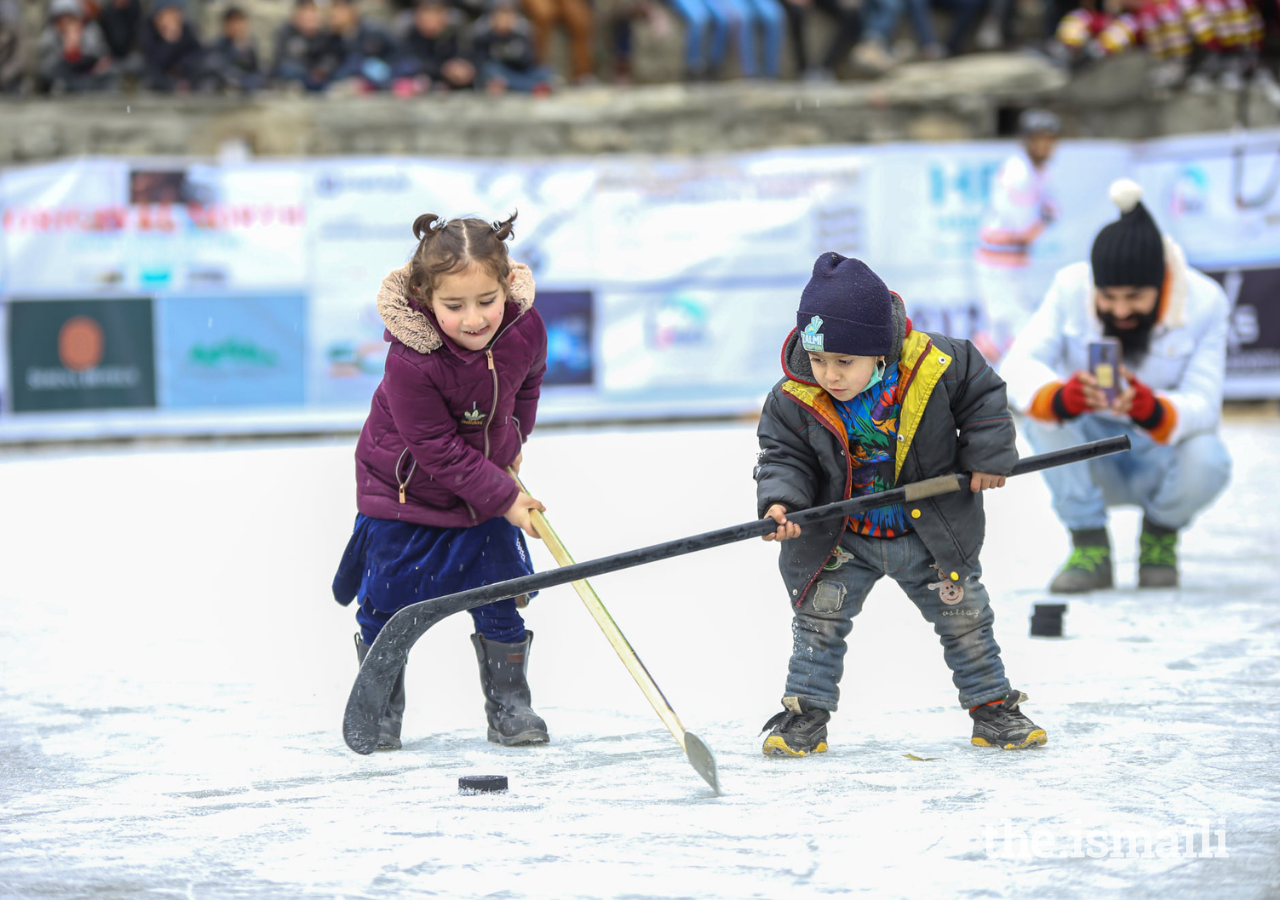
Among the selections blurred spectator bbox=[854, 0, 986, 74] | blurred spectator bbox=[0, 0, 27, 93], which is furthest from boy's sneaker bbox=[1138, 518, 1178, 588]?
blurred spectator bbox=[0, 0, 27, 93]

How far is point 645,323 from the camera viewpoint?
32.2 ft

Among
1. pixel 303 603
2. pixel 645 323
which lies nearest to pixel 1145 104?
pixel 645 323

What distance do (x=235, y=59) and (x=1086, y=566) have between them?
26.9 ft

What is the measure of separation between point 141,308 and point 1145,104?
759 cm

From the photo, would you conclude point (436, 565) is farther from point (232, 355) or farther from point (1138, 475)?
point (232, 355)

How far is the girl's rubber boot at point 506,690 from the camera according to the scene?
306 cm

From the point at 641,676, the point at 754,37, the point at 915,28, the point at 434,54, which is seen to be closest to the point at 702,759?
the point at 641,676

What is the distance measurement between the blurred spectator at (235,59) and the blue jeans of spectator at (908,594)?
28.5 ft

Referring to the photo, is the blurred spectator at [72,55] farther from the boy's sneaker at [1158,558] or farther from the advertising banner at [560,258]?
the boy's sneaker at [1158,558]

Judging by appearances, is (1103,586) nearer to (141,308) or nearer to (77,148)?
(141,308)

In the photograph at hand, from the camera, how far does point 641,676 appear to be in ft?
9.28

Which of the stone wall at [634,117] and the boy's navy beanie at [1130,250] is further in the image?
the stone wall at [634,117]

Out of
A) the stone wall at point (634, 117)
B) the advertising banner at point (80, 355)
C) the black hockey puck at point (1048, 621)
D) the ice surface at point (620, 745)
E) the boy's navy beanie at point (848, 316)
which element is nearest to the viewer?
the ice surface at point (620, 745)

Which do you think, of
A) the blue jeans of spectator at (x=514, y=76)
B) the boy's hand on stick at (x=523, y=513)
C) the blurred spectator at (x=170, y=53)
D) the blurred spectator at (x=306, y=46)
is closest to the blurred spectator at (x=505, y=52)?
the blue jeans of spectator at (x=514, y=76)
